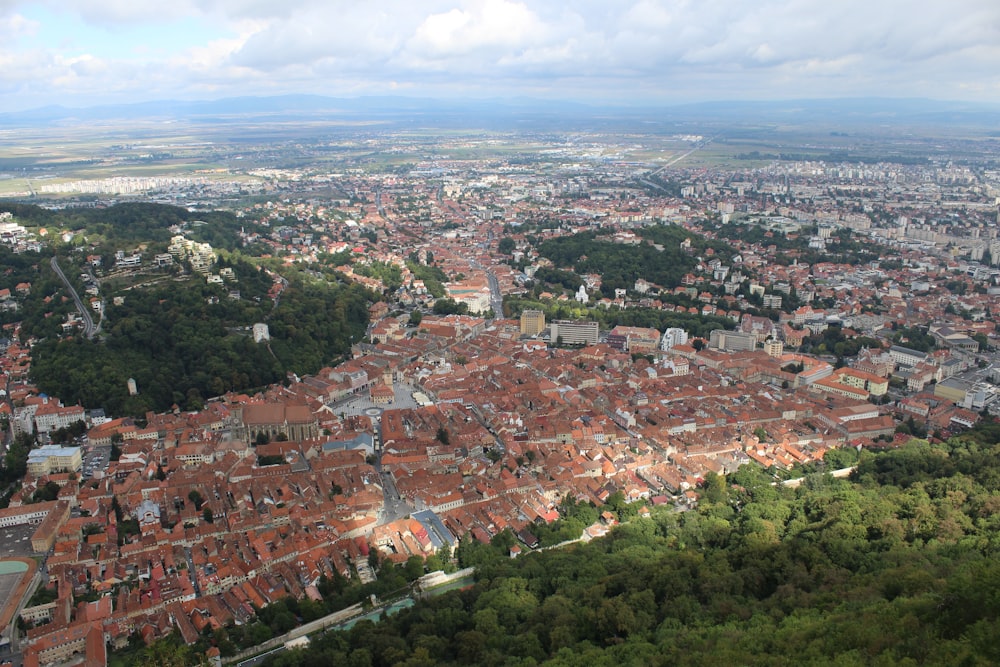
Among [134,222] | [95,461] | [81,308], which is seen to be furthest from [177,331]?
[134,222]

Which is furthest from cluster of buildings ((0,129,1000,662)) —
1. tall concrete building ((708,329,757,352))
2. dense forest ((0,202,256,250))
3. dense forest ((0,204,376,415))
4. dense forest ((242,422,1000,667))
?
dense forest ((0,202,256,250))

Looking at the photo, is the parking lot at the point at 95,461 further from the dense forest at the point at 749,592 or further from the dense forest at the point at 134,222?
the dense forest at the point at 134,222

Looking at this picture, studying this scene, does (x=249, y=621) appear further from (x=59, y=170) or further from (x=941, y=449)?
(x=59, y=170)

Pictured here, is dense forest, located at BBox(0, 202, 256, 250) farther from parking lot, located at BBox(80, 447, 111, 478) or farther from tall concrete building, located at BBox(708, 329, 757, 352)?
tall concrete building, located at BBox(708, 329, 757, 352)

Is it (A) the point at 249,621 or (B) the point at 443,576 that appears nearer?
(A) the point at 249,621

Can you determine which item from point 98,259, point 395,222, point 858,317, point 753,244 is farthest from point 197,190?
point 858,317

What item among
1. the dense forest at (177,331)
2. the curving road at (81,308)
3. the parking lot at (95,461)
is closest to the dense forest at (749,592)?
the parking lot at (95,461)
